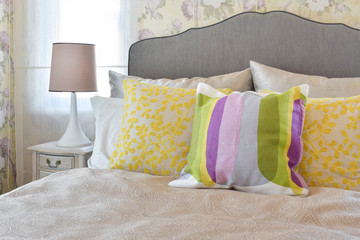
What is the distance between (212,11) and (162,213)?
4.92ft

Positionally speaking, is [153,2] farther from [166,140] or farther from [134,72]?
[166,140]

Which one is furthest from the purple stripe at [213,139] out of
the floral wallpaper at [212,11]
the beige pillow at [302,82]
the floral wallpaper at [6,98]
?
the floral wallpaper at [6,98]

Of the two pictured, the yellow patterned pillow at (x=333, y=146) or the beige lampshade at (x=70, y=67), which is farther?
the beige lampshade at (x=70, y=67)

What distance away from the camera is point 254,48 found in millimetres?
1977

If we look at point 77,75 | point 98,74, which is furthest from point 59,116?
point 77,75

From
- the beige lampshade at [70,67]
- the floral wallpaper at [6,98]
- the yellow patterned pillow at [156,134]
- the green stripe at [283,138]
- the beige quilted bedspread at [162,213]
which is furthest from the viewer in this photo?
the floral wallpaper at [6,98]

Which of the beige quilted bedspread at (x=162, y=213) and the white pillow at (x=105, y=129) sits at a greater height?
the white pillow at (x=105, y=129)

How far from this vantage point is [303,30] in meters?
1.91

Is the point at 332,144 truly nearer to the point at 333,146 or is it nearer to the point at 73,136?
the point at 333,146

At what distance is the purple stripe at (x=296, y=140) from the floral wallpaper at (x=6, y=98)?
2138mm

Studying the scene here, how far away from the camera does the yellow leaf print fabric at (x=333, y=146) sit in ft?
4.13

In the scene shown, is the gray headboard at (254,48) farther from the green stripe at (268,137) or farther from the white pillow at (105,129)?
the green stripe at (268,137)

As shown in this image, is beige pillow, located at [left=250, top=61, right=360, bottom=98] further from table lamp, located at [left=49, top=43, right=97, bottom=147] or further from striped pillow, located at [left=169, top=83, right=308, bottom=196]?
table lamp, located at [left=49, top=43, right=97, bottom=147]

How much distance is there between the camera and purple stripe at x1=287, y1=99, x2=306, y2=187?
47.3 inches
